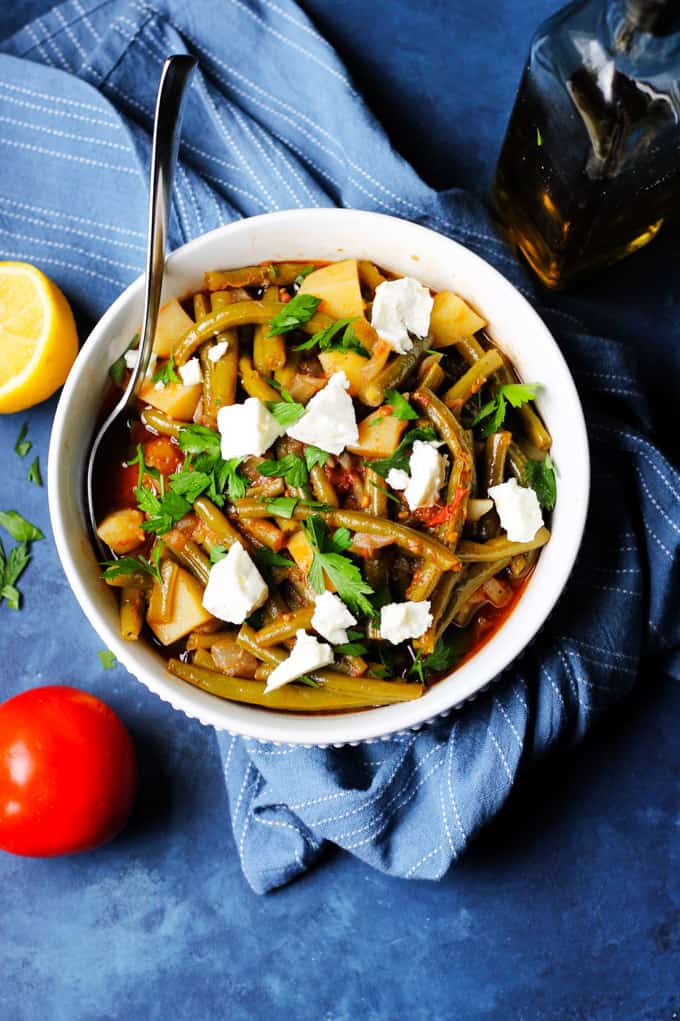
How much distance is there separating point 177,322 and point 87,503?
61 cm

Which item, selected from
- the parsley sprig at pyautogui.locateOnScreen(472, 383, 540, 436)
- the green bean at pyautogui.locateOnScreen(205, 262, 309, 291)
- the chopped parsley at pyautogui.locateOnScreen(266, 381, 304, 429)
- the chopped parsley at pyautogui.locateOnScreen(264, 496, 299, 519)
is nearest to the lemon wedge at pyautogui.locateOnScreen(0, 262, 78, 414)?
the green bean at pyautogui.locateOnScreen(205, 262, 309, 291)

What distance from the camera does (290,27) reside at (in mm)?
3662

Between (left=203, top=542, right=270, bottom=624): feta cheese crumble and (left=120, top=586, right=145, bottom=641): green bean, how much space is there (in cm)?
27

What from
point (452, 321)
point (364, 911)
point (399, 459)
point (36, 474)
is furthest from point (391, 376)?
point (364, 911)

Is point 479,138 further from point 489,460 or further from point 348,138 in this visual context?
point 489,460

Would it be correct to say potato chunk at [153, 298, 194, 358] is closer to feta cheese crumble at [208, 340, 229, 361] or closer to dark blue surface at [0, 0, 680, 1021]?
feta cheese crumble at [208, 340, 229, 361]

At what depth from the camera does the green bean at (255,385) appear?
303 centimetres

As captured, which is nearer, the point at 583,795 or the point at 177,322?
the point at 177,322

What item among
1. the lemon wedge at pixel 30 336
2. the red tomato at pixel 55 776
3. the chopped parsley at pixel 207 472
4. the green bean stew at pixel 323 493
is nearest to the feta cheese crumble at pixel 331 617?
the green bean stew at pixel 323 493

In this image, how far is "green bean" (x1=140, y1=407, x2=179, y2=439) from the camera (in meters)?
3.14

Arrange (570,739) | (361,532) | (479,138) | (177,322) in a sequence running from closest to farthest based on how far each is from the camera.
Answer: (361,532), (177,322), (570,739), (479,138)

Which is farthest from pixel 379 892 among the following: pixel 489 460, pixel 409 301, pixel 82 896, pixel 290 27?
pixel 290 27

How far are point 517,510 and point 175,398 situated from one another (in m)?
1.03

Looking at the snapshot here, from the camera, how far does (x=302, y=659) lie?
288 cm
